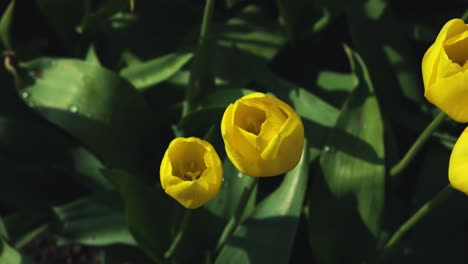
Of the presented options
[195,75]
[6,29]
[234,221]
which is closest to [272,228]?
[234,221]

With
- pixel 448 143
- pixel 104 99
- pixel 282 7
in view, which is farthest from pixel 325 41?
pixel 104 99

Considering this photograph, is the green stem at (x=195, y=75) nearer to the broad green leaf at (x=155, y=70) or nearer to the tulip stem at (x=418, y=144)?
the broad green leaf at (x=155, y=70)

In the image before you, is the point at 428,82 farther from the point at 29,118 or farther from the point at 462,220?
the point at 29,118

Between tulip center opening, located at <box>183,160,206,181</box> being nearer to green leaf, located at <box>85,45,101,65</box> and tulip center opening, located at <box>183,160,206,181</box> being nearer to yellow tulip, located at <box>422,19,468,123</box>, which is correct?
yellow tulip, located at <box>422,19,468,123</box>

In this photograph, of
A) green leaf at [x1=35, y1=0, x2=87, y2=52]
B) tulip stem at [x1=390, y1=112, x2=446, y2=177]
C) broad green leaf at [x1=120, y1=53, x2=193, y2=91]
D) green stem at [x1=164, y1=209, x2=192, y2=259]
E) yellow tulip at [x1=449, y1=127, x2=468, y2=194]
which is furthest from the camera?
green leaf at [x1=35, y1=0, x2=87, y2=52]

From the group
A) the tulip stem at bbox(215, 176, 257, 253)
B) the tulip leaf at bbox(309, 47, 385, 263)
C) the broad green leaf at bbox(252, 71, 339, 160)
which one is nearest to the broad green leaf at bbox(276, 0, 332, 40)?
the broad green leaf at bbox(252, 71, 339, 160)

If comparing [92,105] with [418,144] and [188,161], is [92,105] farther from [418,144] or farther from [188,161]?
[418,144]
